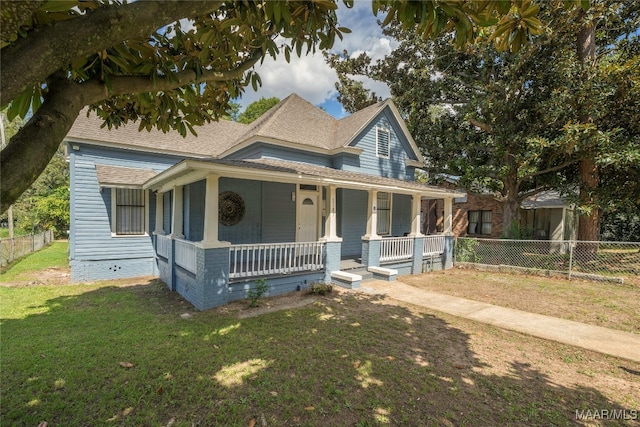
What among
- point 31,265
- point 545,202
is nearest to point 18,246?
point 31,265

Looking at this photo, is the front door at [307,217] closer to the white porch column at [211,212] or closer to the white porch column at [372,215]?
the white porch column at [372,215]

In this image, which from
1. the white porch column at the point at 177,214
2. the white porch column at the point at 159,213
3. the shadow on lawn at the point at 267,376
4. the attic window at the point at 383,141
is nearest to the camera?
the shadow on lawn at the point at 267,376

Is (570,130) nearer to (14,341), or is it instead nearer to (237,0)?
(237,0)

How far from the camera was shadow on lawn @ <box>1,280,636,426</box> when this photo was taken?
123 inches

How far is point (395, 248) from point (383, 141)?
17.5ft

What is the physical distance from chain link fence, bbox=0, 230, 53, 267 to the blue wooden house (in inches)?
182

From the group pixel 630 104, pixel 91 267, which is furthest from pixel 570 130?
pixel 91 267

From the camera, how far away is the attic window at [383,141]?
43.2 ft

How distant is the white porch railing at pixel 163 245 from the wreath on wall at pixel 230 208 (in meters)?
1.69

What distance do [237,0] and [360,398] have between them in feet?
14.1

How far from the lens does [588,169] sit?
12.1m

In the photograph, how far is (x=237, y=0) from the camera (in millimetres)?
2545

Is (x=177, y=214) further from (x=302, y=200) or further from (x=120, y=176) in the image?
(x=302, y=200)

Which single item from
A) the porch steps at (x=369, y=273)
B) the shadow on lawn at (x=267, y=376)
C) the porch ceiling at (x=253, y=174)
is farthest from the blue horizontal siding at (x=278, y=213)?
the shadow on lawn at (x=267, y=376)
